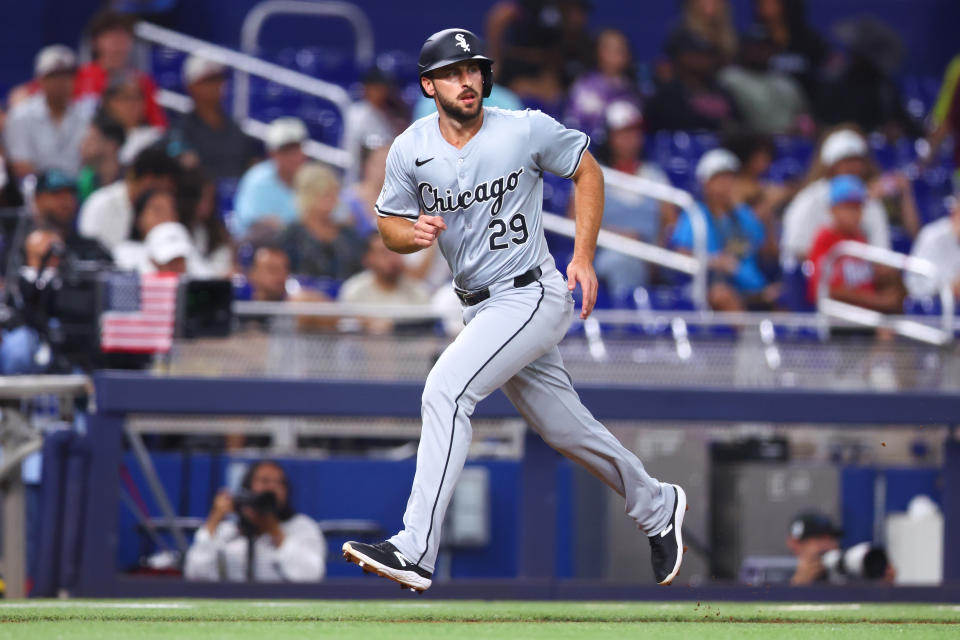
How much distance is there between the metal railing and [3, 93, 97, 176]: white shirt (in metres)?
1.13

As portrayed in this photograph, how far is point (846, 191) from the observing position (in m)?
10.3

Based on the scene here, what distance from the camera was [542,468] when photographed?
7078 millimetres

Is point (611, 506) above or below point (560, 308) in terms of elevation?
below

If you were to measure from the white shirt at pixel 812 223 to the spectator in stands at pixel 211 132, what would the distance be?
3.70m

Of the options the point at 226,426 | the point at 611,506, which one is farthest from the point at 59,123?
the point at 611,506

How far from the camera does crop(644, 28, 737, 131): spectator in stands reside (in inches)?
503

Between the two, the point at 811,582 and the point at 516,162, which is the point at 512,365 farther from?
the point at 811,582

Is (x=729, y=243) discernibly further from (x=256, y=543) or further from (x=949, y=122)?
(x=256, y=543)

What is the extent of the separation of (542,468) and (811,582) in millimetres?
1450

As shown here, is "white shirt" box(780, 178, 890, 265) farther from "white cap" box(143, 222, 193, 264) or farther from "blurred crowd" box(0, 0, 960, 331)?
"white cap" box(143, 222, 193, 264)

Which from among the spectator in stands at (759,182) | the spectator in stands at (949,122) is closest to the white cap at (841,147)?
the spectator in stands at (759,182)

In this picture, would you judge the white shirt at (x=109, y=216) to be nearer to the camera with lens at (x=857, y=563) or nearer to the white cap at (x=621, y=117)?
the white cap at (x=621, y=117)

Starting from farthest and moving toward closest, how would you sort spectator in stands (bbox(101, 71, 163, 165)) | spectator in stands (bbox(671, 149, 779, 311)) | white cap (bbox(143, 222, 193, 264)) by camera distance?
spectator in stands (bbox(101, 71, 163, 165)), spectator in stands (bbox(671, 149, 779, 311)), white cap (bbox(143, 222, 193, 264))

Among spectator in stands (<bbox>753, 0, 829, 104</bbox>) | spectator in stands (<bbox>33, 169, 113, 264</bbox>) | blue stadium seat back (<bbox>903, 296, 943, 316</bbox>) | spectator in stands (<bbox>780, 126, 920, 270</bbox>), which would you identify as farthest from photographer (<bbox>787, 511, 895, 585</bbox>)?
spectator in stands (<bbox>753, 0, 829, 104</bbox>)
